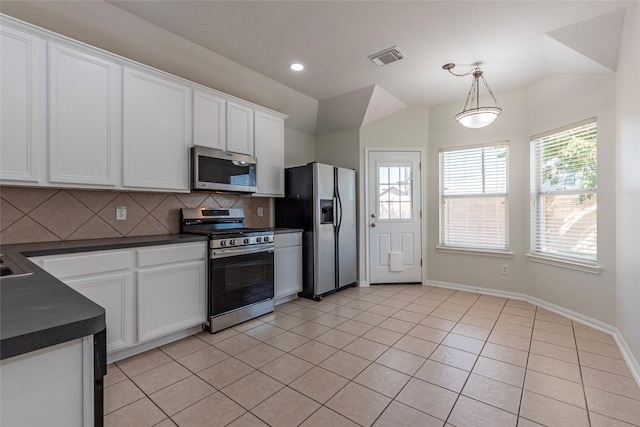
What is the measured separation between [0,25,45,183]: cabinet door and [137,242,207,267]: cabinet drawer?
852 millimetres

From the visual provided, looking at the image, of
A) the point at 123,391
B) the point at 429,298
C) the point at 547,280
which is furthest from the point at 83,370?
the point at 547,280

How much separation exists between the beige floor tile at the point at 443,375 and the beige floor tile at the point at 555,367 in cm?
55

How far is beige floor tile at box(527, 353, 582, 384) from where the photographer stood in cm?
206

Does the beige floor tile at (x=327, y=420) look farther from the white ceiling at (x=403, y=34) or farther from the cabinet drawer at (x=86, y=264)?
the white ceiling at (x=403, y=34)

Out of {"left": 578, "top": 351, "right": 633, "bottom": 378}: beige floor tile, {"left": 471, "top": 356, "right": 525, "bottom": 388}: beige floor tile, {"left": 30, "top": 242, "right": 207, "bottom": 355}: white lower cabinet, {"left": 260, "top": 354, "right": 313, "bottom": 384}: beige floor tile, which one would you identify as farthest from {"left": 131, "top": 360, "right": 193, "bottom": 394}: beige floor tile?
{"left": 578, "top": 351, "right": 633, "bottom": 378}: beige floor tile

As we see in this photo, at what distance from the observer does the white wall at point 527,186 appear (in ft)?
9.15

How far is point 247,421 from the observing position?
5.37ft

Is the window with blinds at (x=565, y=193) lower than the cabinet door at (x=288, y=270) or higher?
higher

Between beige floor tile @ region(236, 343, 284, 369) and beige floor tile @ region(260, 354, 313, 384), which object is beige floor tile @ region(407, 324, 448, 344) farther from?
beige floor tile @ region(236, 343, 284, 369)

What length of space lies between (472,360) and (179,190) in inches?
112

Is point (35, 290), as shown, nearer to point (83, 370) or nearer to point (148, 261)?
point (83, 370)

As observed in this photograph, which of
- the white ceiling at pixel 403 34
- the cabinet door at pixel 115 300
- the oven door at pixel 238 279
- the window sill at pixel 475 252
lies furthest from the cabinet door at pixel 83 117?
the window sill at pixel 475 252

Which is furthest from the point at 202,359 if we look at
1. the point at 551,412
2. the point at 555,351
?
the point at 555,351

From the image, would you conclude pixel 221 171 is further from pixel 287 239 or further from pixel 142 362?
pixel 142 362
